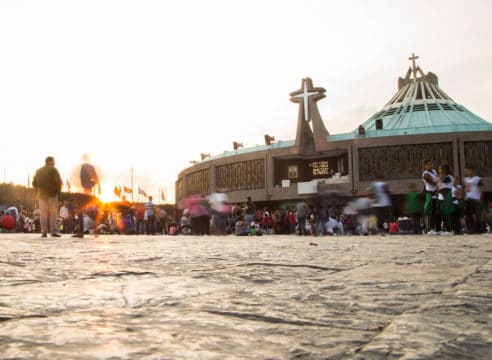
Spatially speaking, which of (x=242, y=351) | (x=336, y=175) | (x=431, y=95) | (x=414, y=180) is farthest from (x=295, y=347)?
(x=431, y=95)

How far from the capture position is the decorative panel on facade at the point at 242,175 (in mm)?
44375

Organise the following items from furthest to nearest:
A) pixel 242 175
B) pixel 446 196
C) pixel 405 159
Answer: pixel 242 175
pixel 405 159
pixel 446 196

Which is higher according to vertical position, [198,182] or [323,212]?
[198,182]

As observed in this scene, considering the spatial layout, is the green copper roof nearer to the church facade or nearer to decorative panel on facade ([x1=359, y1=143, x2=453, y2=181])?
the church facade

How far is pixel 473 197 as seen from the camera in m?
10.6

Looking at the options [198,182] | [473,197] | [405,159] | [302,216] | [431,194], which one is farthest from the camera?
[198,182]

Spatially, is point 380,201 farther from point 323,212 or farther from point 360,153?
point 360,153

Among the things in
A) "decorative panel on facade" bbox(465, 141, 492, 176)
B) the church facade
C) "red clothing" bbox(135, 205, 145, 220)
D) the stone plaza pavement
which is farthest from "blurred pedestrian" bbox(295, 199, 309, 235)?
"decorative panel on facade" bbox(465, 141, 492, 176)

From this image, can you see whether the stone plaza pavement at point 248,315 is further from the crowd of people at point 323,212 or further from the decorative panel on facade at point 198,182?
the decorative panel on facade at point 198,182

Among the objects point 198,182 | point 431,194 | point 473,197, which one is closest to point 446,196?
point 431,194

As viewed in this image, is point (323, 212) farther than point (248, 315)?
Yes

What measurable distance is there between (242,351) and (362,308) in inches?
26.6

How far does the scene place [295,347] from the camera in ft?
3.63

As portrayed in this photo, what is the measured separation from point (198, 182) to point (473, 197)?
41.5m
